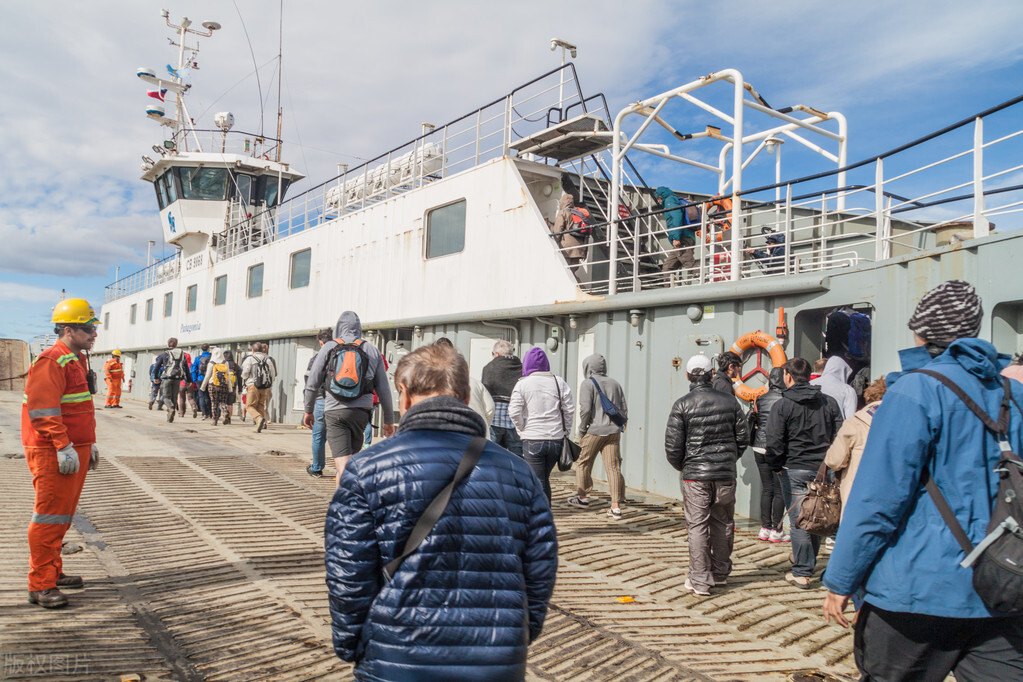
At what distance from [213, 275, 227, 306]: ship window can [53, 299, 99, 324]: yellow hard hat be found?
19.1 meters

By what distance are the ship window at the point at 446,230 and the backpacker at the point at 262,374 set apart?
384 centimetres

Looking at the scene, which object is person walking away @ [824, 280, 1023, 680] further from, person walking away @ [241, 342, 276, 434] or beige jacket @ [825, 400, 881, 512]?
person walking away @ [241, 342, 276, 434]

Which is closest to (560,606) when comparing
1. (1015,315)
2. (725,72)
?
(1015,315)

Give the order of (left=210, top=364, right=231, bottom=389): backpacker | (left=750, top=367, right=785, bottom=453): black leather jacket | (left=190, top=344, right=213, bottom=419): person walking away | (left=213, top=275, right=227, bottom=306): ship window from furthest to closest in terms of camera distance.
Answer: (left=213, top=275, right=227, bottom=306): ship window < (left=190, top=344, right=213, bottom=419): person walking away < (left=210, top=364, right=231, bottom=389): backpacker < (left=750, top=367, right=785, bottom=453): black leather jacket

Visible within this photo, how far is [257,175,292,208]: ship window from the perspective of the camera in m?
26.5

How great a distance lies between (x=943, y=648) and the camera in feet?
7.43

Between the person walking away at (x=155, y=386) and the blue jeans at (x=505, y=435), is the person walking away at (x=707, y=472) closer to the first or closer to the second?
the blue jeans at (x=505, y=435)

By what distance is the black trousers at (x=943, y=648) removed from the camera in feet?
7.29

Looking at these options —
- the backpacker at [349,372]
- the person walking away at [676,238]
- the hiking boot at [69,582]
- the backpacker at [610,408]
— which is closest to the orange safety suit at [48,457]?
the hiking boot at [69,582]

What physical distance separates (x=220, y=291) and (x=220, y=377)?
8308 millimetres

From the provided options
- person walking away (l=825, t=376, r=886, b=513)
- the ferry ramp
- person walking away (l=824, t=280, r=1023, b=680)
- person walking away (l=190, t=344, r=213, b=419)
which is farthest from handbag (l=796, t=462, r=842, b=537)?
person walking away (l=190, t=344, r=213, b=419)

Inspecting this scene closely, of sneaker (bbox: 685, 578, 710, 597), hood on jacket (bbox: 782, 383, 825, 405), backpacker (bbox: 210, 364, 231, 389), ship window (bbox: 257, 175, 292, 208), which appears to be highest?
ship window (bbox: 257, 175, 292, 208)

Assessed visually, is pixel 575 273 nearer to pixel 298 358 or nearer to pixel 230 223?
pixel 298 358

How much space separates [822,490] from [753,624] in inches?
38.1
